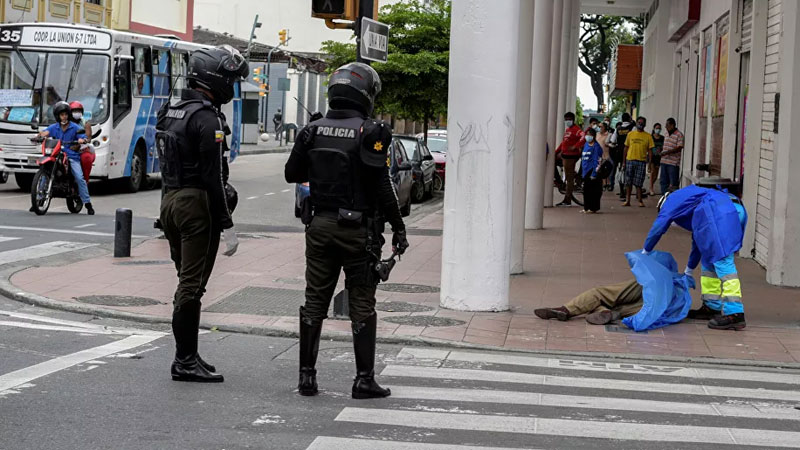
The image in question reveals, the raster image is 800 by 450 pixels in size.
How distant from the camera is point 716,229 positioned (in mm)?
10164

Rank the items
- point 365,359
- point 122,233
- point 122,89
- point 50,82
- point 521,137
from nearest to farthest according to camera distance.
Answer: point 365,359
point 122,233
point 521,137
point 50,82
point 122,89

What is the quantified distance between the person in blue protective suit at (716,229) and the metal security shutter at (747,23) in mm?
8363

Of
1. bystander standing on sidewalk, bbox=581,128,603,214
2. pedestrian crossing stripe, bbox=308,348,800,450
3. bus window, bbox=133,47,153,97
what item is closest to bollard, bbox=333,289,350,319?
pedestrian crossing stripe, bbox=308,348,800,450

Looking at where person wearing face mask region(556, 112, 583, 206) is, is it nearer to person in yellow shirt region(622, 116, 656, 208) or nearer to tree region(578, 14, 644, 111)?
person in yellow shirt region(622, 116, 656, 208)

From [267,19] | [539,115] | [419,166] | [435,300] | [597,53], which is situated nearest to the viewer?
[435,300]

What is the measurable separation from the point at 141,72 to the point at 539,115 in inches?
383

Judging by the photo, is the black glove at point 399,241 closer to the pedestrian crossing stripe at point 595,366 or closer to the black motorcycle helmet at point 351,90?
the black motorcycle helmet at point 351,90

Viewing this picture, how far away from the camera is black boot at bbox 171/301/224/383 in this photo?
7380 millimetres

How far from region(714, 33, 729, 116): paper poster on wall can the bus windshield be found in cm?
1166

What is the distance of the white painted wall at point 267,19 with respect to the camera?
81500 mm

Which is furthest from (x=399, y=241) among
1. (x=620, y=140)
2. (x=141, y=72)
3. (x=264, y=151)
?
(x=264, y=151)

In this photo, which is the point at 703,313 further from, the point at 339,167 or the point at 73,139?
the point at 73,139

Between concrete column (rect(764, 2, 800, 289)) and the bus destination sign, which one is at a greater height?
the bus destination sign

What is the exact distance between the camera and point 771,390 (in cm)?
791
